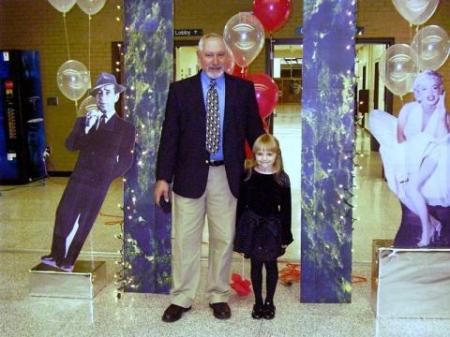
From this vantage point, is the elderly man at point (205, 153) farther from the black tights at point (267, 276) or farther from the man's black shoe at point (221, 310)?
the black tights at point (267, 276)

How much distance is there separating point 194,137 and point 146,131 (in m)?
0.47

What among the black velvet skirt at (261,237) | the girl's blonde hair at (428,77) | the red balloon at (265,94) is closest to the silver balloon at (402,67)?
the girl's blonde hair at (428,77)

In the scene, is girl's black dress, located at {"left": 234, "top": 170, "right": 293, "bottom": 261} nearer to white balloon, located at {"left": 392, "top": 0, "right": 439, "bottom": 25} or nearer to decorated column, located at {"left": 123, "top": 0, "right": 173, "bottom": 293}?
decorated column, located at {"left": 123, "top": 0, "right": 173, "bottom": 293}

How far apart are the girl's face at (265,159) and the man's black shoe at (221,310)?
80cm

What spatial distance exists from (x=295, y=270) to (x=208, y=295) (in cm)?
82

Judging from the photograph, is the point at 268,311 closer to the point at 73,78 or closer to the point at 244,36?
the point at 244,36

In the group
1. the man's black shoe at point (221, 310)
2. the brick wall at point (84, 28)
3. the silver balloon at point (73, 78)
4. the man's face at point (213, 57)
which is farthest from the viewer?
the brick wall at point (84, 28)

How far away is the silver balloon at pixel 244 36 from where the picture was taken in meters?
3.60

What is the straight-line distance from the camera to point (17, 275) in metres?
3.72

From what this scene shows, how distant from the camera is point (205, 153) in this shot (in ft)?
9.46

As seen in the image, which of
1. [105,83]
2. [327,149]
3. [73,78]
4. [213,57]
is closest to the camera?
[213,57]

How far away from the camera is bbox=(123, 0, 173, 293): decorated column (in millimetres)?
3178

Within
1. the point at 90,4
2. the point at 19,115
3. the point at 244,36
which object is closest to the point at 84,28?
the point at 19,115

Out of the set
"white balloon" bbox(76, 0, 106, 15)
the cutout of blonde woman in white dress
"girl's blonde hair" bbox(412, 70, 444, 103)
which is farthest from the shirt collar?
"white balloon" bbox(76, 0, 106, 15)
